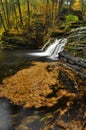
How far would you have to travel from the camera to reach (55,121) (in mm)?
6035

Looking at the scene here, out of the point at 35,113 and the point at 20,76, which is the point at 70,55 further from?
the point at 35,113

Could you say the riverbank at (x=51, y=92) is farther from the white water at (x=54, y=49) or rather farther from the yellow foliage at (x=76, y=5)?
the yellow foliage at (x=76, y=5)

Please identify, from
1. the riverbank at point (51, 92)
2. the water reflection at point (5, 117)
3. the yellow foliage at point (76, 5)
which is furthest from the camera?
the yellow foliage at point (76, 5)

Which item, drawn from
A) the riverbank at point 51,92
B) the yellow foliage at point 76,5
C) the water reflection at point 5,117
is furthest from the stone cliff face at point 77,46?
the yellow foliage at point 76,5

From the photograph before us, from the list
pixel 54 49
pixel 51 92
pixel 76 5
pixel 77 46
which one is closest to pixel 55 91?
pixel 51 92

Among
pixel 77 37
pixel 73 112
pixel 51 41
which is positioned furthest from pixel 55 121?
pixel 51 41

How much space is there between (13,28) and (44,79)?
16.4 meters

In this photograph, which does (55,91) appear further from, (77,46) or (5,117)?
(77,46)

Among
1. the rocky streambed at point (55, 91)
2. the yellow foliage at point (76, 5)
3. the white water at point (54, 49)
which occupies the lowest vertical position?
the white water at point (54, 49)

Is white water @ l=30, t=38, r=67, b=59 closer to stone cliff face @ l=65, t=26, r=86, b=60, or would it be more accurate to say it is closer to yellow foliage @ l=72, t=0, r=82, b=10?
stone cliff face @ l=65, t=26, r=86, b=60

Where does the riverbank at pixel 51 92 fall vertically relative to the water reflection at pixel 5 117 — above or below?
below

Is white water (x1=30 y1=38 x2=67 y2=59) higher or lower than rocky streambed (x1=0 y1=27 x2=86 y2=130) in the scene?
lower

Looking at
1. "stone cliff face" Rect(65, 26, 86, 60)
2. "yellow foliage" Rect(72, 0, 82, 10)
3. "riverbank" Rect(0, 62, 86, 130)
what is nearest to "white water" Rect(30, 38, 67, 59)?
"stone cliff face" Rect(65, 26, 86, 60)

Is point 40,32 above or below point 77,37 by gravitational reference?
below
